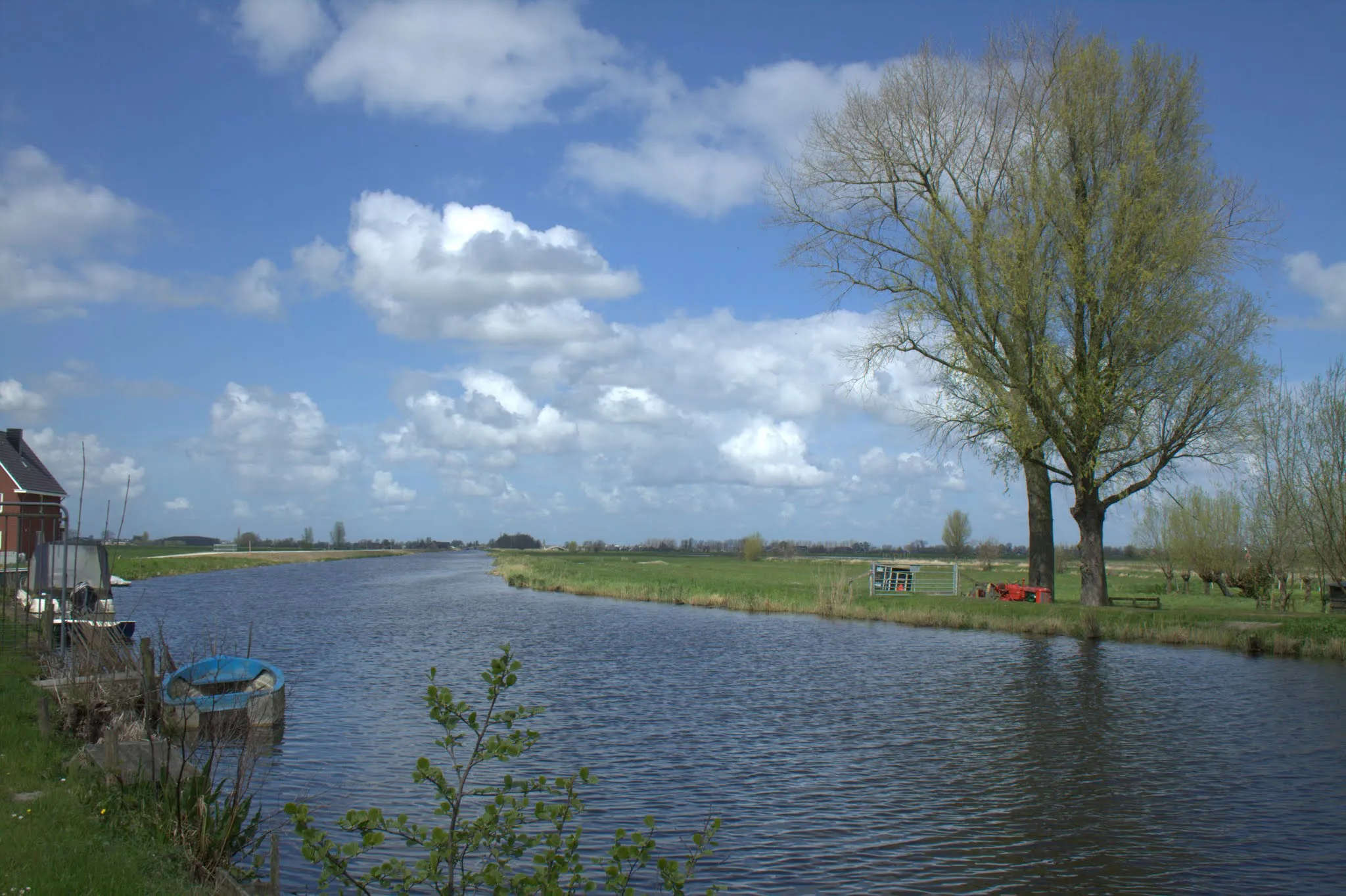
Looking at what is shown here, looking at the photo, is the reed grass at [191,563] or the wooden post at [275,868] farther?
the reed grass at [191,563]

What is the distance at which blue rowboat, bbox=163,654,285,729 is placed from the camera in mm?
14820

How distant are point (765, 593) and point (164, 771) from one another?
3980cm

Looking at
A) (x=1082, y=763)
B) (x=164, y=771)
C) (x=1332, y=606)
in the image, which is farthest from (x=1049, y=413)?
(x=164, y=771)

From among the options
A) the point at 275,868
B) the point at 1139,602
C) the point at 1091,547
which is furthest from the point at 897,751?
the point at 1139,602

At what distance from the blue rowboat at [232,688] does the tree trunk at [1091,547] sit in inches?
977

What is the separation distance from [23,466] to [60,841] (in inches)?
2036

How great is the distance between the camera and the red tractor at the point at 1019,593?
34438 mm

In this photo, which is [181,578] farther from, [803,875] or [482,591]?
[803,875]

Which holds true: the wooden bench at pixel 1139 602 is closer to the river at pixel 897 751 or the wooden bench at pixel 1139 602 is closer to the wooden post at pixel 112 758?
the river at pixel 897 751

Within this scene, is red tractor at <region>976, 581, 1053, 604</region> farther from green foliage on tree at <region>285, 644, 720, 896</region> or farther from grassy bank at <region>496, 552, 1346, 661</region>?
green foliage on tree at <region>285, 644, 720, 896</region>

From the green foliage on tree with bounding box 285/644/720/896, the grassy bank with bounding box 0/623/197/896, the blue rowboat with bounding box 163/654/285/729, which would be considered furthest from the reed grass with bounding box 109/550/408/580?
the green foliage on tree with bounding box 285/644/720/896

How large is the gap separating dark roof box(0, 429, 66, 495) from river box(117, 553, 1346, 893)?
23114 millimetres

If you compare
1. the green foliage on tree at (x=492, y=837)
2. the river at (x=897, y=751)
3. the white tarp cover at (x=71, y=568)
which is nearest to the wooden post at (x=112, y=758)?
the river at (x=897, y=751)

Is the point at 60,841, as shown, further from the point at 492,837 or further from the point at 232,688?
the point at 232,688
